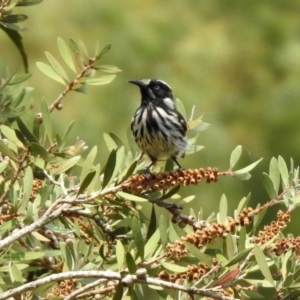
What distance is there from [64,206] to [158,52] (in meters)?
4.82

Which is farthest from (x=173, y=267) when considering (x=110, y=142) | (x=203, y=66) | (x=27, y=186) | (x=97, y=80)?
(x=203, y=66)

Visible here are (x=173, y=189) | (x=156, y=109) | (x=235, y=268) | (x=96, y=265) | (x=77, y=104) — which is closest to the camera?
(x=235, y=268)

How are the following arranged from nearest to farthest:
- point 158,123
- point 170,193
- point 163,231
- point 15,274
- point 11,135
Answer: point 15,274
point 163,231
point 11,135
point 170,193
point 158,123

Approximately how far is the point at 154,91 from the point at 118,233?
1.74 meters

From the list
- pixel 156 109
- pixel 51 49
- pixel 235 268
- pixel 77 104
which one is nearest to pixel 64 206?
pixel 235 268

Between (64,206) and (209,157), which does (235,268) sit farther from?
(209,157)

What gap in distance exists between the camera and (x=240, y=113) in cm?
675

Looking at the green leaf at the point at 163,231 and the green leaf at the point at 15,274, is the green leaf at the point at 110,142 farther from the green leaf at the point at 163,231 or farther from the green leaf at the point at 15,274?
the green leaf at the point at 15,274

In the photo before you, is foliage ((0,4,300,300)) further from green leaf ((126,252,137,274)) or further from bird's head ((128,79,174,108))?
bird's head ((128,79,174,108))

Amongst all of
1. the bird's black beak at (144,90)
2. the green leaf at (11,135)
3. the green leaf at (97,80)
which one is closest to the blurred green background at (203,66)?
the bird's black beak at (144,90)

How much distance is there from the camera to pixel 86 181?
5.42ft

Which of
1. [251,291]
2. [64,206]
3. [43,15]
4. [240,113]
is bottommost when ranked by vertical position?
[240,113]

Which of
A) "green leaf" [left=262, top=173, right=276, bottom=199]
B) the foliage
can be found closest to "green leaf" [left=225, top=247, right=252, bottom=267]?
the foliage

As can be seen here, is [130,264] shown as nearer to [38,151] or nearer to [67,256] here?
[67,256]
